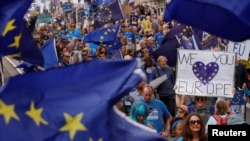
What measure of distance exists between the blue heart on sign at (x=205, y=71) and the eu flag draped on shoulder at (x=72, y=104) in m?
4.52

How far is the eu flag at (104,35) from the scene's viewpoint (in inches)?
677

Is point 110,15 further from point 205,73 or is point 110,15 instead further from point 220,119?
point 220,119

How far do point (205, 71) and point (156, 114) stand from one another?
103 cm

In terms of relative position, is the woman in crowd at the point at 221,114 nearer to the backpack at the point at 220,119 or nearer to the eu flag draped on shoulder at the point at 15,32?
the backpack at the point at 220,119

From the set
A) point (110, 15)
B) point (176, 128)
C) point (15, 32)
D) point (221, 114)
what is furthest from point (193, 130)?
point (110, 15)

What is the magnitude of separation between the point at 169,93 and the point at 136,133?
22.1 ft

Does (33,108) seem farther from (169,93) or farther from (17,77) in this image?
(169,93)

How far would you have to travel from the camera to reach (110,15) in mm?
19906

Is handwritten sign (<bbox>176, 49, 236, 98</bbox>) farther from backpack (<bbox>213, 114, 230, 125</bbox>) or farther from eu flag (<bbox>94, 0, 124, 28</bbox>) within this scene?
eu flag (<bbox>94, 0, 124, 28</bbox>)

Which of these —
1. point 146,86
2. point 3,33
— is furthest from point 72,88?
point 146,86

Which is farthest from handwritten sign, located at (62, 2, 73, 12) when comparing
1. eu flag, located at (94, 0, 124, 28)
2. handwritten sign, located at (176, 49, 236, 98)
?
handwritten sign, located at (176, 49, 236, 98)

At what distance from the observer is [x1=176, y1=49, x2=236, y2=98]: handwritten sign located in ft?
32.5

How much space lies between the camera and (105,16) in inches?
788

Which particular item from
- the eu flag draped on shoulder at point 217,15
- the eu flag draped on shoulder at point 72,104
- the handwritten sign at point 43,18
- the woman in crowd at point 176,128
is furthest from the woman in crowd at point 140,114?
the handwritten sign at point 43,18
